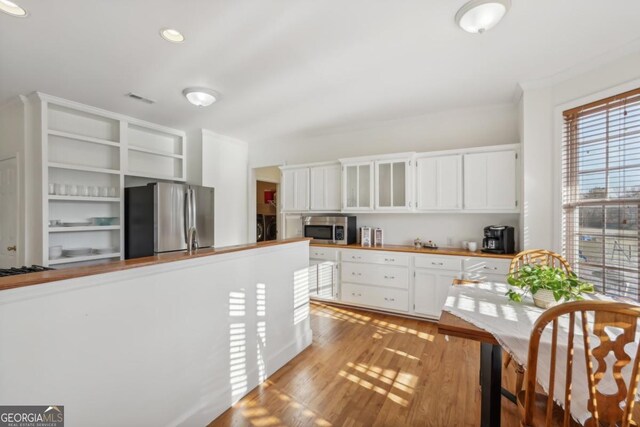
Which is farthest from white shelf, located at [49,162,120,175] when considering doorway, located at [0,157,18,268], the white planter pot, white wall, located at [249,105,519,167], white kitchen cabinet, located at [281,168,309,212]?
the white planter pot

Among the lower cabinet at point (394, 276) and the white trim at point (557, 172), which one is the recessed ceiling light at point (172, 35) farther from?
the white trim at point (557, 172)

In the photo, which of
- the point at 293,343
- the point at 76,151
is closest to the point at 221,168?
the point at 76,151

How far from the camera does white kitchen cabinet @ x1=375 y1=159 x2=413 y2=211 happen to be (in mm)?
3686

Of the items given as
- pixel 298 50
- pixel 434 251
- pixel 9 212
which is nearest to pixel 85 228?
pixel 9 212

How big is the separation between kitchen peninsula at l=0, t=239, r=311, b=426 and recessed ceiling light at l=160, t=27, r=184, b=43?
1.61 metres

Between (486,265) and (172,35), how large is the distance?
366cm

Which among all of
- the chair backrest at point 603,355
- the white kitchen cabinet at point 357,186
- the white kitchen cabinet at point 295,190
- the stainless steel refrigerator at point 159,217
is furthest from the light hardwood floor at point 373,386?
the stainless steel refrigerator at point 159,217

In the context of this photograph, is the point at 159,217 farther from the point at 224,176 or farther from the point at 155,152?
the point at 224,176

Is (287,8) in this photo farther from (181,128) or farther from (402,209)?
(181,128)

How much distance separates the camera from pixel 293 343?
8.59 feet

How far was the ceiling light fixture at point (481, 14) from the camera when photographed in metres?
1.70

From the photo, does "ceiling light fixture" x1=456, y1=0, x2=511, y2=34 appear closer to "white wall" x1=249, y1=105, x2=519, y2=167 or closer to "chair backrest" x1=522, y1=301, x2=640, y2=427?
"chair backrest" x1=522, y1=301, x2=640, y2=427

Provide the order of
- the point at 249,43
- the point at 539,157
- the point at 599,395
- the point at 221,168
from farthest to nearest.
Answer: the point at 221,168
the point at 539,157
the point at 249,43
the point at 599,395

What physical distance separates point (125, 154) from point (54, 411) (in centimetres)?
340
